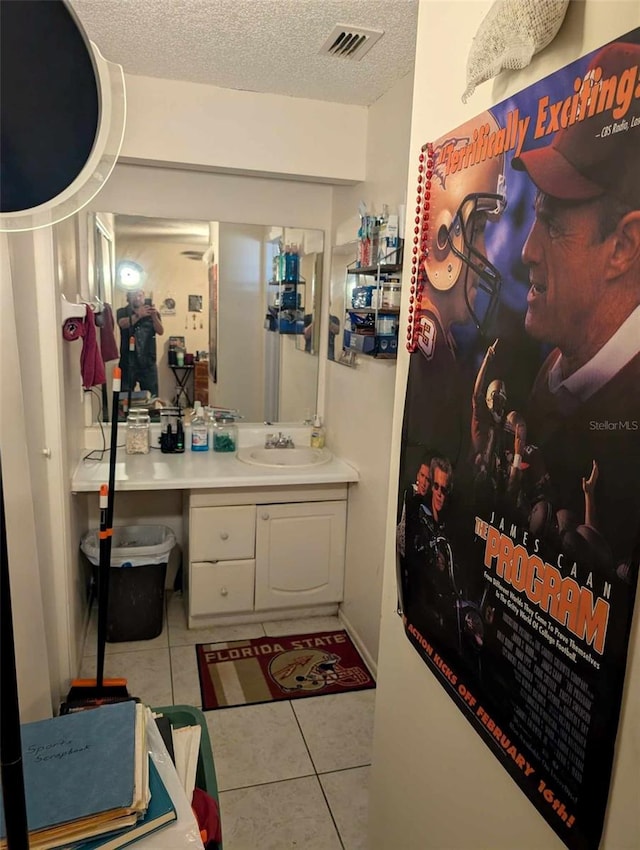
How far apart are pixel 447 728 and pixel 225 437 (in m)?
2.20

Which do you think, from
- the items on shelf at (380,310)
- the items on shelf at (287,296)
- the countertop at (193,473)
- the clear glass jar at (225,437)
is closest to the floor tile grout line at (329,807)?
the countertop at (193,473)

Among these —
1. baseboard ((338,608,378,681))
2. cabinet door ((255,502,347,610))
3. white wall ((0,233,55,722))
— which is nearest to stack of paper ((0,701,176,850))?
white wall ((0,233,55,722))

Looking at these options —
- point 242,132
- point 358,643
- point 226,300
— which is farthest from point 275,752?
point 242,132

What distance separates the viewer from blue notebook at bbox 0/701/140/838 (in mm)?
1012

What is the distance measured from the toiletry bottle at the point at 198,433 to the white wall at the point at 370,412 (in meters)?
0.68

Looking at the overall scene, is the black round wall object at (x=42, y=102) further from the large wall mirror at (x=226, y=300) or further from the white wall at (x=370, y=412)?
the large wall mirror at (x=226, y=300)

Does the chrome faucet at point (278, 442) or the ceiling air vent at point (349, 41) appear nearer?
the ceiling air vent at point (349, 41)

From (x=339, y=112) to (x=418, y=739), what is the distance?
2514 millimetres

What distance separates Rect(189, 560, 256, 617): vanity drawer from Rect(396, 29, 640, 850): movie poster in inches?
71.6

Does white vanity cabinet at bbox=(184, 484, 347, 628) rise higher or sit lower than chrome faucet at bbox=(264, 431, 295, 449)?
lower

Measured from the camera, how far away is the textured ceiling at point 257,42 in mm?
1917

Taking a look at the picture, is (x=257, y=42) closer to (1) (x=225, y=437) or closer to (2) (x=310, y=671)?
(1) (x=225, y=437)

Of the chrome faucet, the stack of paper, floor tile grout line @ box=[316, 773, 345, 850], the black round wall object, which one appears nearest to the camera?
the black round wall object

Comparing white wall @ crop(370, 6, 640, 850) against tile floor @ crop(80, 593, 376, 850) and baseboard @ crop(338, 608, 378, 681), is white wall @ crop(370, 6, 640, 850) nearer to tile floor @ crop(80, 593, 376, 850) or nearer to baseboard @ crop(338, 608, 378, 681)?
tile floor @ crop(80, 593, 376, 850)
